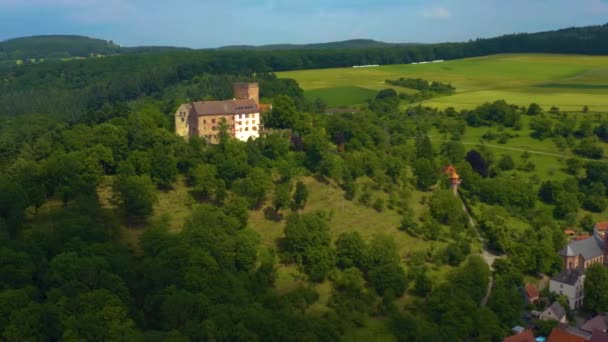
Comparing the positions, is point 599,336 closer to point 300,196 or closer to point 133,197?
point 300,196

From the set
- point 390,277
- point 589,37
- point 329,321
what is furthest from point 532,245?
point 589,37

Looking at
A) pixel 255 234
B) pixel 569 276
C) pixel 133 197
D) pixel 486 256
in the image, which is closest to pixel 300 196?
pixel 255 234

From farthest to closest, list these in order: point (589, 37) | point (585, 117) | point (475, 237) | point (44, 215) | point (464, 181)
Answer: point (589, 37) < point (585, 117) < point (464, 181) < point (475, 237) < point (44, 215)

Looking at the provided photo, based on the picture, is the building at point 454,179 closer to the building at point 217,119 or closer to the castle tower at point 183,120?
the building at point 217,119

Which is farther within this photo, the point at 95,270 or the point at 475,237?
the point at 475,237

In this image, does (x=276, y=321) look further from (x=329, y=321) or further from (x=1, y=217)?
(x=1, y=217)

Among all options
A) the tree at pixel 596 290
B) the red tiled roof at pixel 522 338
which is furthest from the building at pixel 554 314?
the red tiled roof at pixel 522 338

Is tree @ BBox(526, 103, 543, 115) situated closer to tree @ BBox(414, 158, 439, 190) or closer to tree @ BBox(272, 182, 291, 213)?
tree @ BBox(414, 158, 439, 190)
